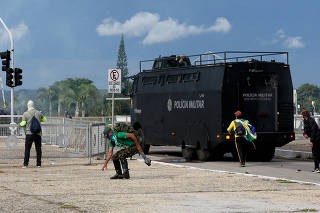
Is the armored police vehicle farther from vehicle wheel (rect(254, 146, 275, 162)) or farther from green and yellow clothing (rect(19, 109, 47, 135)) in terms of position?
green and yellow clothing (rect(19, 109, 47, 135))

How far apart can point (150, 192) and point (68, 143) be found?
1030 centimetres

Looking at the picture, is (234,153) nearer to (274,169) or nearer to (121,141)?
(274,169)

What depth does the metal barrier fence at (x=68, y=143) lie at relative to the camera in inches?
879

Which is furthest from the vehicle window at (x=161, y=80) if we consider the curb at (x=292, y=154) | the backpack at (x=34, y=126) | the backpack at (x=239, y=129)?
the backpack at (x=34, y=126)

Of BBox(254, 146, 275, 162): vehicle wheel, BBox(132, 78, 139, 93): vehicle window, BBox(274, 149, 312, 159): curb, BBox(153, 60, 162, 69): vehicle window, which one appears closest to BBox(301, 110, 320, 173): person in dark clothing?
BBox(254, 146, 275, 162): vehicle wheel

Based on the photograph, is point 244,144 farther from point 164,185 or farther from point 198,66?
point 164,185

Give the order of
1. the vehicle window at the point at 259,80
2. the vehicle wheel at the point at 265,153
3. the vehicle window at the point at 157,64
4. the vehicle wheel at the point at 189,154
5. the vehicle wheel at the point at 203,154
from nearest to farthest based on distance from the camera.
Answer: the vehicle window at the point at 259,80 → the vehicle wheel at the point at 203,154 → the vehicle wheel at the point at 189,154 → the vehicle wheel at the point at 265,153 → the vehicle window at the point at 157,64

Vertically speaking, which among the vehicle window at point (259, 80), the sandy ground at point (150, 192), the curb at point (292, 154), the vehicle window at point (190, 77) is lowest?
the sandy ground at point (150, 192)

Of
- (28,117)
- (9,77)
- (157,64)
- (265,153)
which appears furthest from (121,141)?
(9,77)

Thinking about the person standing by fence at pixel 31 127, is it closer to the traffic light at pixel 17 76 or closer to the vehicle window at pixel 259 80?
the vehicle window at pixel 259 80

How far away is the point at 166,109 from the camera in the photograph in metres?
25.7

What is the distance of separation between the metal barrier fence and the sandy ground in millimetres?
3120

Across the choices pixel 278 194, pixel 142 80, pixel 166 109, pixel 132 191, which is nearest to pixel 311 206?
pixel 278 194

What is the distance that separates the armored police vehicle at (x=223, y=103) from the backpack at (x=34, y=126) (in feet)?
18.7
